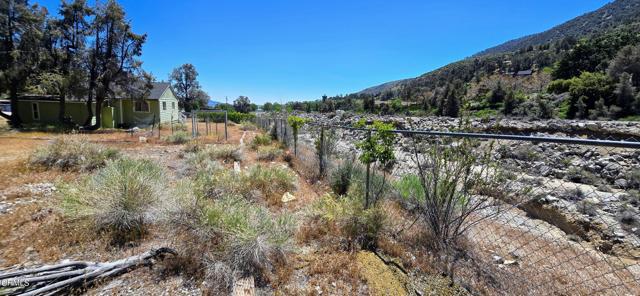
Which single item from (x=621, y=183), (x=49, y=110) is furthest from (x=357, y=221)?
(x=49, y=110)

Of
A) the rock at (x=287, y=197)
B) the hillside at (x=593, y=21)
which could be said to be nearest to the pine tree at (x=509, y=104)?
the rock at (x=287, y=197)

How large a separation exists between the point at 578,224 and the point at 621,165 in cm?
459

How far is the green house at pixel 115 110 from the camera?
1734 centimetres

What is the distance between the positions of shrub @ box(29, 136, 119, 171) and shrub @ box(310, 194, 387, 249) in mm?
5506

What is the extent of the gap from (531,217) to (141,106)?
2456cm

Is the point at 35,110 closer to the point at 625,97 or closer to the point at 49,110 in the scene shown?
the point at 49,110

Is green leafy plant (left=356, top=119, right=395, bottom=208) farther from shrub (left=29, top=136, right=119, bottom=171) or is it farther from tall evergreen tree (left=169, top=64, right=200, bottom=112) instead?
tall evergreen tree (left=169, top=64, right=200, bottom=112)

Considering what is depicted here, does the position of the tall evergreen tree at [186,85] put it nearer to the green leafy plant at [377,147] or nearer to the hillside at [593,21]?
the green leafy plant at [377,147]

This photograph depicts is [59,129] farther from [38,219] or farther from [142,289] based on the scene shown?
[142,289]

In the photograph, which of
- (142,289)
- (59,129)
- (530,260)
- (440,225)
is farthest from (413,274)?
(59,129)

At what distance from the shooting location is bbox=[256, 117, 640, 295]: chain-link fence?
2.38 meters

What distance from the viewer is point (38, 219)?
3.19 m

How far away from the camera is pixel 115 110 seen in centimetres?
1916

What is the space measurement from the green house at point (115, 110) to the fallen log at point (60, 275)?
15.9 metres
